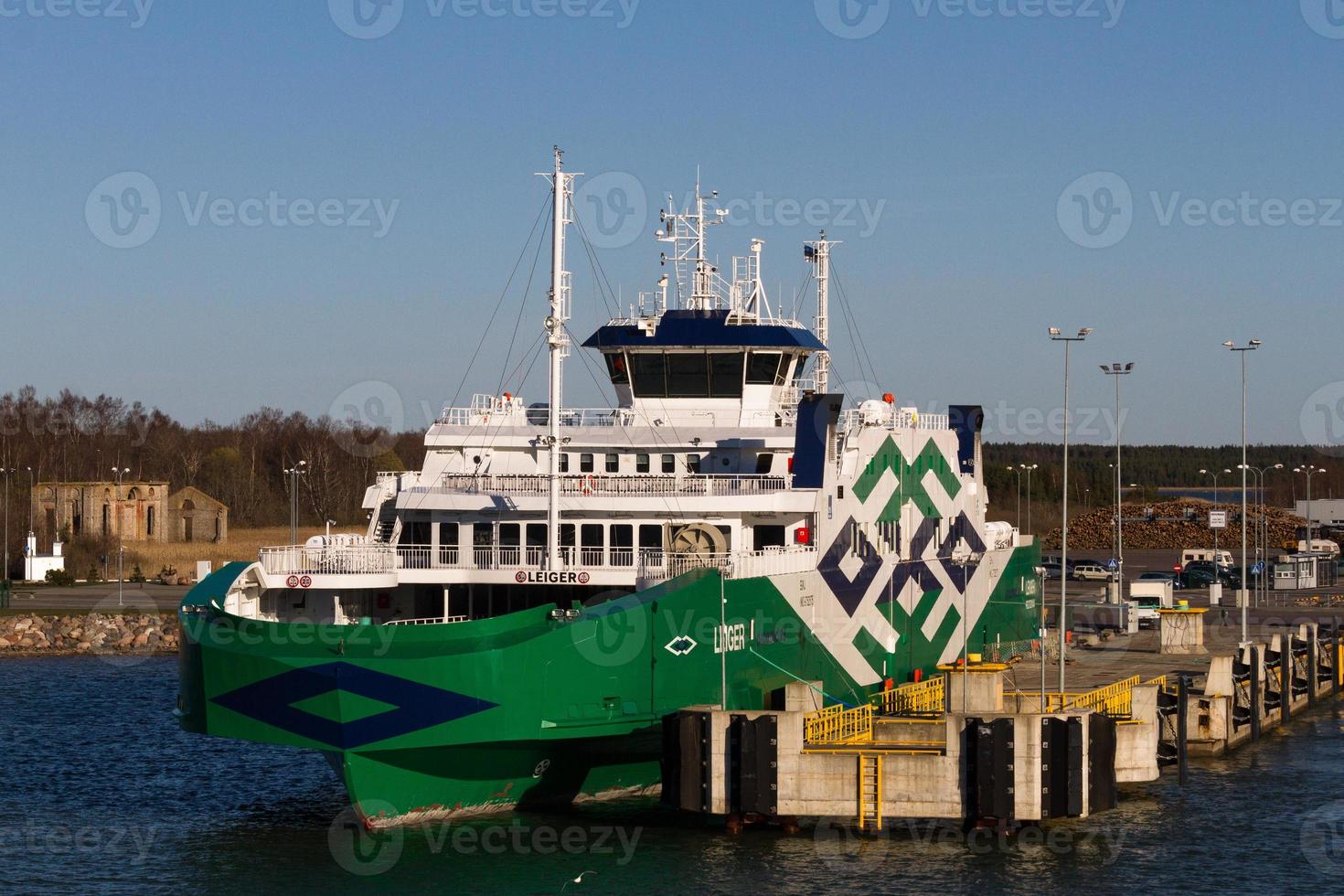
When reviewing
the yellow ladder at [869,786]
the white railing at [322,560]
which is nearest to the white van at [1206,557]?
the yellow ladder at [869,786]

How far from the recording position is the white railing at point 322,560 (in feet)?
97.1

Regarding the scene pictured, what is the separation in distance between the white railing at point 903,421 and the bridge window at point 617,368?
4.60 m

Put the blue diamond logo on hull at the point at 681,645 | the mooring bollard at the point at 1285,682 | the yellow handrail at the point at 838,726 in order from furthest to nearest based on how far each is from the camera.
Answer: the mooring bollard at the point at 1285,682 < the yellow handrail at the point at 838,726 < the blue diamond logo on hull at the point at 681,645

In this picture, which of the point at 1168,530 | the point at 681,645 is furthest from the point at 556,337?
the point at 1168,530

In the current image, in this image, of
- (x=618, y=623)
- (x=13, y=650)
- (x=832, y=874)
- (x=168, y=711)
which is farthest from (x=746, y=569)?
(x=13, y=650)

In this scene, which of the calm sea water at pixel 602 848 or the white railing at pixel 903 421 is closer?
the calm sea water at pixel 602 848

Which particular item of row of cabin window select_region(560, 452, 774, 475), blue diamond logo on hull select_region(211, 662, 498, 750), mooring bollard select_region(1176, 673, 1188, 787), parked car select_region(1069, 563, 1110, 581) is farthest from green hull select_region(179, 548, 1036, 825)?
parked car select_region(1069, 563, 1110, 581)

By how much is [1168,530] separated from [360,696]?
90523 mm

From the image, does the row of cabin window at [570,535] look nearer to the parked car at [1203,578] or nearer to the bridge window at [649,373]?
the bridge window at [649,373]

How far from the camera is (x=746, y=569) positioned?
3042 centimetres

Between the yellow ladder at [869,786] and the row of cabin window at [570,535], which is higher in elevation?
the row of cabin window at [570,535]

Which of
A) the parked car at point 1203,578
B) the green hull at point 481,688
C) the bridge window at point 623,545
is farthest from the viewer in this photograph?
the parked car at point 1203,578

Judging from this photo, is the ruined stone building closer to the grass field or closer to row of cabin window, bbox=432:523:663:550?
the grass field

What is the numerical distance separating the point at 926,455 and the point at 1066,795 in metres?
13.4
